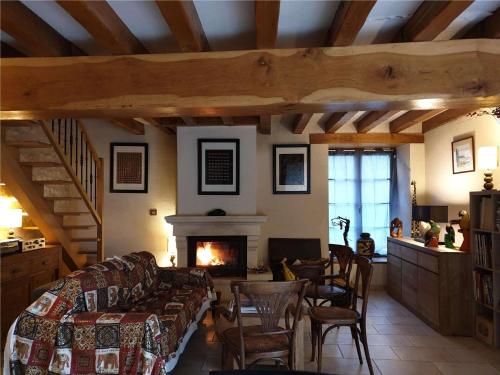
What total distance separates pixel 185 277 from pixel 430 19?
10.8ft

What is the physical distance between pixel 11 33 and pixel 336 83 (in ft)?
6.82

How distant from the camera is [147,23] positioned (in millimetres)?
2244

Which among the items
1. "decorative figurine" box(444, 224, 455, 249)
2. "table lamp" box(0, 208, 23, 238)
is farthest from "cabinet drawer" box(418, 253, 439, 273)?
"table lamp" box(0, 208, 23, 238)

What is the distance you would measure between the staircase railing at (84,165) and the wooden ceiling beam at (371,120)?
Result: 3804 mm

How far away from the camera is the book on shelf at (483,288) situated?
11.0ft

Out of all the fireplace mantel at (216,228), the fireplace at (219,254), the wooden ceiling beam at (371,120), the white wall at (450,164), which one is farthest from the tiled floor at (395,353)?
the wooden ceiling beam at (371,120)

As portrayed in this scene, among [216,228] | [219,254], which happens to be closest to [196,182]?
[216,228]

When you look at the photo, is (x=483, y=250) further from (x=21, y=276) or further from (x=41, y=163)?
(x=41, y=163)

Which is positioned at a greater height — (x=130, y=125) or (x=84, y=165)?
(x=130, y=125)

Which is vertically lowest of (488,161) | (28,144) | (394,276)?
(394,276)

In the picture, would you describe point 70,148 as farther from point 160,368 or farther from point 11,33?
point 160,368

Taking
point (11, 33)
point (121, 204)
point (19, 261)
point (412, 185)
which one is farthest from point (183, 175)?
point (412, 185)

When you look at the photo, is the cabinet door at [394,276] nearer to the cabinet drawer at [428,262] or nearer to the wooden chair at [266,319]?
the cabinet drawer at [428,262]

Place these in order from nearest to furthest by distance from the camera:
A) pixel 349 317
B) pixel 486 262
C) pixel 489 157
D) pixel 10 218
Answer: pixel 349 317 < pixel 486 262 < pixel 489 157 < pixel 10 218
